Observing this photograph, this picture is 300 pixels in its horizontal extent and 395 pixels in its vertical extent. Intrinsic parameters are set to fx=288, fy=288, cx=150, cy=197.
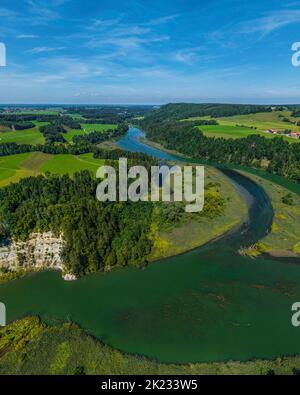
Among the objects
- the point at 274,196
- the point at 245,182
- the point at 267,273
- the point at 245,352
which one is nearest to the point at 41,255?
the point at 245,352

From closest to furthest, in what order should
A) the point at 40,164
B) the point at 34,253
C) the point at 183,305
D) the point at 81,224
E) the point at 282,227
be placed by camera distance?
the point at 183,305, the point at 34,253, the point at 81,224, the point at 282,227, the point at 40,164

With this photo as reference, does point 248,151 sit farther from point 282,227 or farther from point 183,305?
point 183,305

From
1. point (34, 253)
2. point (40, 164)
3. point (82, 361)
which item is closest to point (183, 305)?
point (82, 361)

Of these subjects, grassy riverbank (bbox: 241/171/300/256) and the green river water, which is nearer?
the green river water

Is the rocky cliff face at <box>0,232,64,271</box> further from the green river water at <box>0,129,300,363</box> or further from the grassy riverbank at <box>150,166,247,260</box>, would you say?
the grassy riverbank at <box>150,166,247,260</box>

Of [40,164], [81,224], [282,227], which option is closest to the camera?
[81,224]

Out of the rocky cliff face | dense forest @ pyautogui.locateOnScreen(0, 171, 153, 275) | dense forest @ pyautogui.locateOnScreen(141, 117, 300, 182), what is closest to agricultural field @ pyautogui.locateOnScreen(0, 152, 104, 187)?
dense forest @ pyautogui.locateOnScreen(0, 171, 153, 275)

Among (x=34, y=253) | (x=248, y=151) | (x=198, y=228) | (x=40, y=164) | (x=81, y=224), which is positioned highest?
(x=248, y=151)
